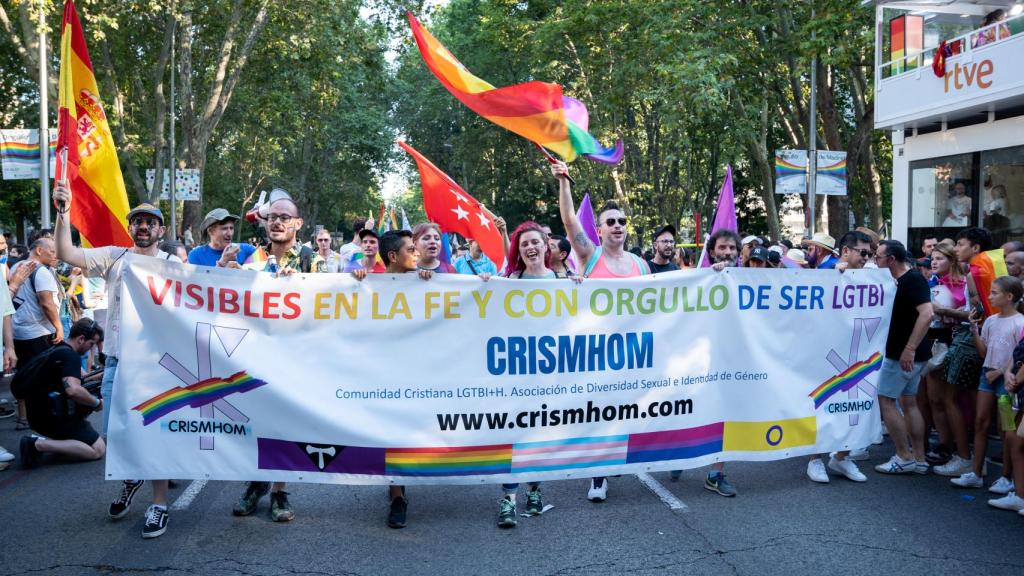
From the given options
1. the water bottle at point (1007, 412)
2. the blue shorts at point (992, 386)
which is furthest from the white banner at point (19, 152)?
the water bottle at point (1007, 412)

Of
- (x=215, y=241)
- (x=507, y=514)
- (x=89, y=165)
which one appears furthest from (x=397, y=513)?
(x=89, y=165)

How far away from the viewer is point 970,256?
7410 mm

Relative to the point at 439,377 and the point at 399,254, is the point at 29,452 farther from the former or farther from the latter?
the point at 439,377

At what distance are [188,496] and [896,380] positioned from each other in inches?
199

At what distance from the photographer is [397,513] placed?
5539mm

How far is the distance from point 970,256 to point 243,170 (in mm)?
42433

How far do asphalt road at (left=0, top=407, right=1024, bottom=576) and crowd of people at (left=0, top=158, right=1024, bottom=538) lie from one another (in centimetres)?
17

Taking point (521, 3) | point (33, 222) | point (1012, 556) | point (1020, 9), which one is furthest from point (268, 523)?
point (33, 222)

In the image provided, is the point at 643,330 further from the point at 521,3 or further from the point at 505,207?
the point at 505,207

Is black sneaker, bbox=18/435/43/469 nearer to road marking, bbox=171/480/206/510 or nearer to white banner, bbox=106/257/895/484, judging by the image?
road marking, bbox=171/480/206/510

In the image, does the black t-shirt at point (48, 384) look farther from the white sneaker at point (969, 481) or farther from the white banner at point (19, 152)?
the white banner at point (19, 152)

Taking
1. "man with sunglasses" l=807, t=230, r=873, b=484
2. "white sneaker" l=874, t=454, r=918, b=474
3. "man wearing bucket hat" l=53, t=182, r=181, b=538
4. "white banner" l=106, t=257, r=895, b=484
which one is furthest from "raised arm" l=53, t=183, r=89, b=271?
"white sneaker" l=874, t=454, r=918, b=474

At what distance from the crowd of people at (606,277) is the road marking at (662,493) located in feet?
0.69

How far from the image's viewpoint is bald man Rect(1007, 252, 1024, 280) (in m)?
6.74
